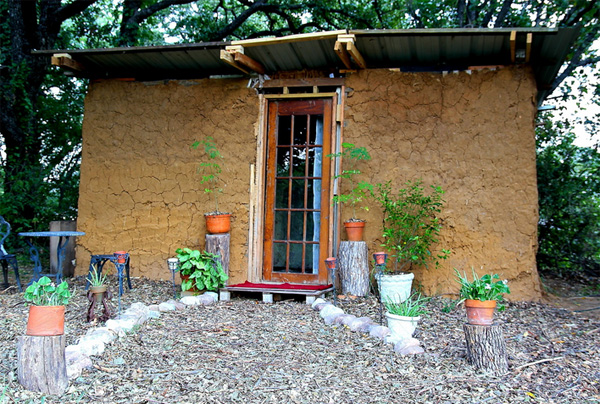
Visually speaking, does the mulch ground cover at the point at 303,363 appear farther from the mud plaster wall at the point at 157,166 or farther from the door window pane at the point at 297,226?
the mud plaster wall at the point at 157,166

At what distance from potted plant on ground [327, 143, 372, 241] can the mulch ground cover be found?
3.59ft

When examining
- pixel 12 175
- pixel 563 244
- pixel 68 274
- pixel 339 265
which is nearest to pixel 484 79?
pixel 339 265

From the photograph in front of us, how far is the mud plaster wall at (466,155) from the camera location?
5.78 meters

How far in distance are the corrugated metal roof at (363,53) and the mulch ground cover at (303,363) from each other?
9.33ft

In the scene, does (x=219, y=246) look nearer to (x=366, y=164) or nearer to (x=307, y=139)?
(x=307, y=139)

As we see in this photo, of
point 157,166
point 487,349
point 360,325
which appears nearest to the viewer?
point 487,349

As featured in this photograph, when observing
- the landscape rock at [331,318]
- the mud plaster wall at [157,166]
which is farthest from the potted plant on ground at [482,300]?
the mud plaster wall at [157,166]

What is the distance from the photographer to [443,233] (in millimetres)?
5906

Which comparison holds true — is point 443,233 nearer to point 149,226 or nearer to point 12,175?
point 149,226

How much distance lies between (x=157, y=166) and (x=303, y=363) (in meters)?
3.98

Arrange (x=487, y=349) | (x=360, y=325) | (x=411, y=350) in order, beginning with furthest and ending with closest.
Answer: (x=360, y=325) → (x=411, y=350) → (x=487, y=349)

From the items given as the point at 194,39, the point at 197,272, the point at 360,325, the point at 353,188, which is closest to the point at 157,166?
the point at 197,272

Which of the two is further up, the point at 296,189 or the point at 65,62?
the point at 65,62

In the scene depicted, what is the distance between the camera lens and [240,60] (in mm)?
5914
